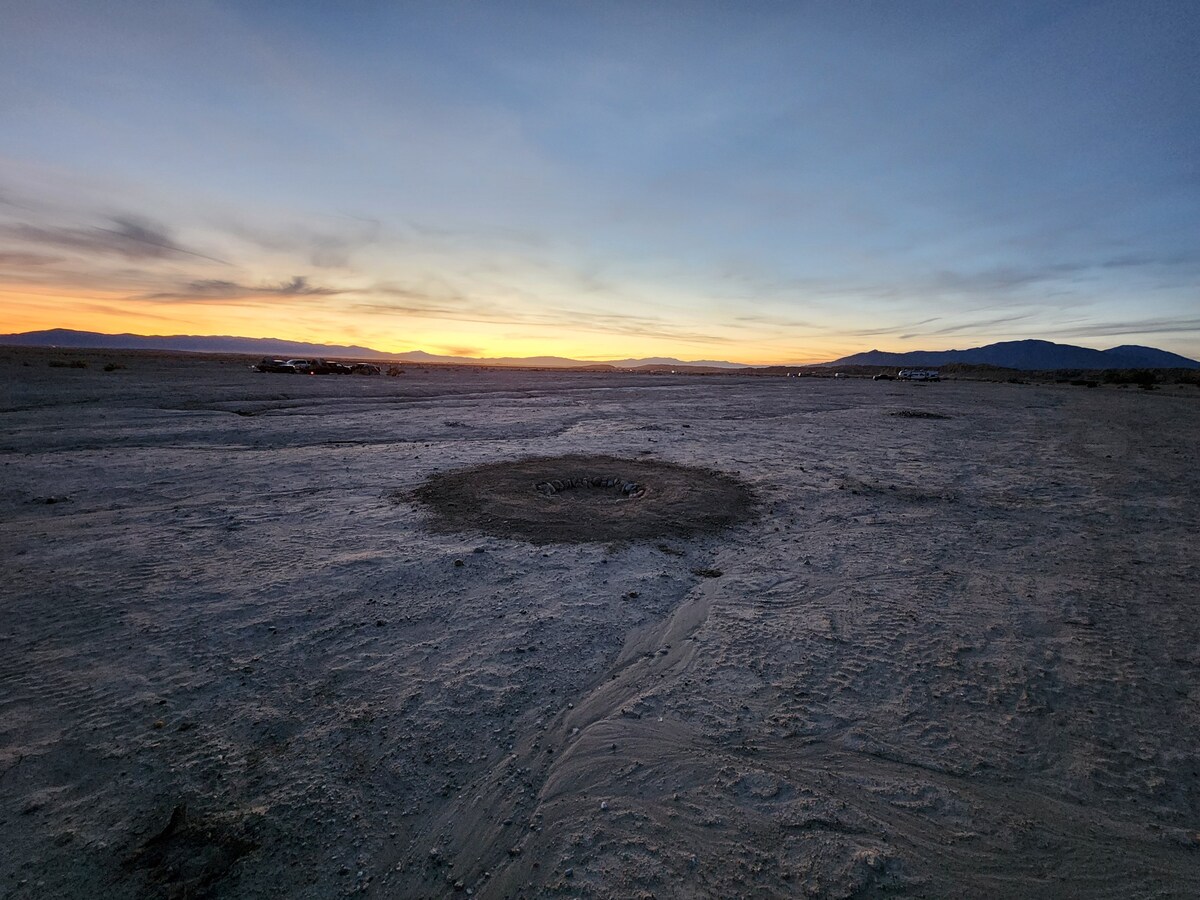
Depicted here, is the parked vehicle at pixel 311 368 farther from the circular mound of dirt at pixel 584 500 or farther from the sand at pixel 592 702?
the circular mound of dirt at pixel 584 500

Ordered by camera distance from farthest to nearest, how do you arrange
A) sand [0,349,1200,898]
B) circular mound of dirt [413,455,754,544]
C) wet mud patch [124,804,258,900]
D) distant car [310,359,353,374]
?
1. distant car [310,359,353,374]
2. circular mound of dirt [413,455,754,544]
3. sand [0,349,1200,898]
4. wet mud patch [124,804,258,900]

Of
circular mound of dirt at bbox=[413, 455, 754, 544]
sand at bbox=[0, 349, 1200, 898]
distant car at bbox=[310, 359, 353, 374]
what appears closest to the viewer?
sand at bbox=[0, 349, 1200, 898]

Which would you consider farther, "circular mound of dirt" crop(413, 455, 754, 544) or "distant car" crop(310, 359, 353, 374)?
"distant car" crop(310, 359, 353, 374)

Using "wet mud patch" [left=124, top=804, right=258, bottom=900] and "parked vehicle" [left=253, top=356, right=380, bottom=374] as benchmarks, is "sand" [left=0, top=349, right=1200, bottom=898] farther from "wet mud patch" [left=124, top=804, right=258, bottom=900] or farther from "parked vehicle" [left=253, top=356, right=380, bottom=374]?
"parked vehicle" [left=253, top=356, right=380, bottom=374]

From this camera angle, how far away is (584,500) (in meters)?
9.08

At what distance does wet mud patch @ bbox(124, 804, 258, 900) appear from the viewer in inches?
100

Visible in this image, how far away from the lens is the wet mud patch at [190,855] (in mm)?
2547

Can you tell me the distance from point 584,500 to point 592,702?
5.20 metres

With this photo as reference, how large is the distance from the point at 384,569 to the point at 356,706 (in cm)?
245

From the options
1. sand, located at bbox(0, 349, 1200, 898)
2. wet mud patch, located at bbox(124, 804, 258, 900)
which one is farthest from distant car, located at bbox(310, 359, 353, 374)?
wet mud patch, located at bbox(124, 804, 258, 900)

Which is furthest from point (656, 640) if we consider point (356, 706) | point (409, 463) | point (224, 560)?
point (409, 463)

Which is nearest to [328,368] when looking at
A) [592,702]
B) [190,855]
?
→ [592,702]

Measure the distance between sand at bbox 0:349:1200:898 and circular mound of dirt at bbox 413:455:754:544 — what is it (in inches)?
17.7

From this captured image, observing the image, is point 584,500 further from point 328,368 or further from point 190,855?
point 328,368
